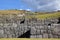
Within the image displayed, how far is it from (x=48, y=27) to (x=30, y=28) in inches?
95.7

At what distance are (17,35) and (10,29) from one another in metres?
1.20

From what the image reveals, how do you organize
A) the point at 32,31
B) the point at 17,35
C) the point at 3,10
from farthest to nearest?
the point at 3,10, the point at 17,35, the point at 32,31

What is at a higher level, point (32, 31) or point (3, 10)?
point (3, 10)

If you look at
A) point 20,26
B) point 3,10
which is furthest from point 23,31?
point 3,10

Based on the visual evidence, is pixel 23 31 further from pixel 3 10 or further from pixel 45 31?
pixel 3 10

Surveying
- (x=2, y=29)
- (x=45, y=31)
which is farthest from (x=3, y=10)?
(x=45, y=31)

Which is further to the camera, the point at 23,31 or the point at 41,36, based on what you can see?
the point at 23,31

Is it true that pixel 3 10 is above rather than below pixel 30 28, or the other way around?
above

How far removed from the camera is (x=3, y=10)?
160ft

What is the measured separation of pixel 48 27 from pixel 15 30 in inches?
176

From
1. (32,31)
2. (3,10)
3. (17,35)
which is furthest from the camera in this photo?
(3,10)

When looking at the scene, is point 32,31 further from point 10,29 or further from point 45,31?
point 10,29

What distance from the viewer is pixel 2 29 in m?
27.2

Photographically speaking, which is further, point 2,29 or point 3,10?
point 3,10
